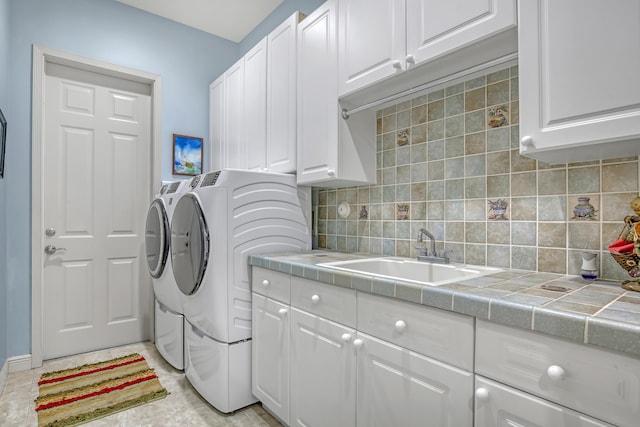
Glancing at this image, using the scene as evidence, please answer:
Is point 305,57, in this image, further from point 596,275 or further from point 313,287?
point 596,275

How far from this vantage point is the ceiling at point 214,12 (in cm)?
290

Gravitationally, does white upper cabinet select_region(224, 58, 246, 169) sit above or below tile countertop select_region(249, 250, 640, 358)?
above

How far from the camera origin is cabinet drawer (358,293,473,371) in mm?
996

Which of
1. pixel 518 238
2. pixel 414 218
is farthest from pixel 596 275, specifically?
pixel 414 218

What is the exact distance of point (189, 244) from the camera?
2.08m

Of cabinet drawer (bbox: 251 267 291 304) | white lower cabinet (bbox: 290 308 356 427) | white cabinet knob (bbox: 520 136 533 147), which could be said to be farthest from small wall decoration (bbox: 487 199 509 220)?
cabinet drawer (bbox: 251 267 291 304)

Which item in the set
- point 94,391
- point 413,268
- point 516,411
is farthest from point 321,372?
point 94,391

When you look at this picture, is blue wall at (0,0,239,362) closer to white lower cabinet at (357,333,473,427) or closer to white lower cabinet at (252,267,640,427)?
white lower cabinet at (252,267,640,427)

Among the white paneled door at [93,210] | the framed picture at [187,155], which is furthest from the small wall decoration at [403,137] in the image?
the white paneled door at [93,210]

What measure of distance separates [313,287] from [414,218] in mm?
725

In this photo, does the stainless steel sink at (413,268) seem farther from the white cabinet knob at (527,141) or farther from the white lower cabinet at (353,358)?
the white cabinet knob at (527,141)

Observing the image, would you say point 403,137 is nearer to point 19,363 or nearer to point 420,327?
point 420,327

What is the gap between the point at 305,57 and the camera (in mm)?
2131

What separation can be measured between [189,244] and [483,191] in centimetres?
162
